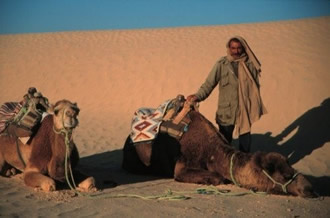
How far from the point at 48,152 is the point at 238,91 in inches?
120

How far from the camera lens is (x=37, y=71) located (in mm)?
21406

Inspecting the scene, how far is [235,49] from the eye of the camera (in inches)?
265


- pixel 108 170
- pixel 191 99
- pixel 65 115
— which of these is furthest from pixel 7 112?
pixel 191 99

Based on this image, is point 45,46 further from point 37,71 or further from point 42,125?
point 42,125

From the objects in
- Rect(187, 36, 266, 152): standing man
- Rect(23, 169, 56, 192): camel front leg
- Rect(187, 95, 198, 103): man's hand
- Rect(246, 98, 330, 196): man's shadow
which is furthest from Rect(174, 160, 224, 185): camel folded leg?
Rect(246, 98, 330, 196): man's shadow

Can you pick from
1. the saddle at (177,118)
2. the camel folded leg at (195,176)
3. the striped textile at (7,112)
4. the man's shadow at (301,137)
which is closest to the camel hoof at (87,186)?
the camel folded leg at (195,176)

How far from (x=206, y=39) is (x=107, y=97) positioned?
9941mm

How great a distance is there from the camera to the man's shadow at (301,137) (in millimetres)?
9602

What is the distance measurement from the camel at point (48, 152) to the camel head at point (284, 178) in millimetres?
2246

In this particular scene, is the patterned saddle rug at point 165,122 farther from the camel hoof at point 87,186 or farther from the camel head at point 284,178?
the camel head at point 284,178

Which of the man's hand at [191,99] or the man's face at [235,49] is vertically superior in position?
the man's face at [235,49]

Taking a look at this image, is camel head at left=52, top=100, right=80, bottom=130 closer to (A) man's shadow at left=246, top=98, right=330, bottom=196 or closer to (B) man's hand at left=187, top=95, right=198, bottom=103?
(B) man's hand at left=187, top=95, right=198, bottom=103

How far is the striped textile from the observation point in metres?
6.37

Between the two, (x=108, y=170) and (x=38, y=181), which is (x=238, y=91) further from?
(x=38, y=181)
